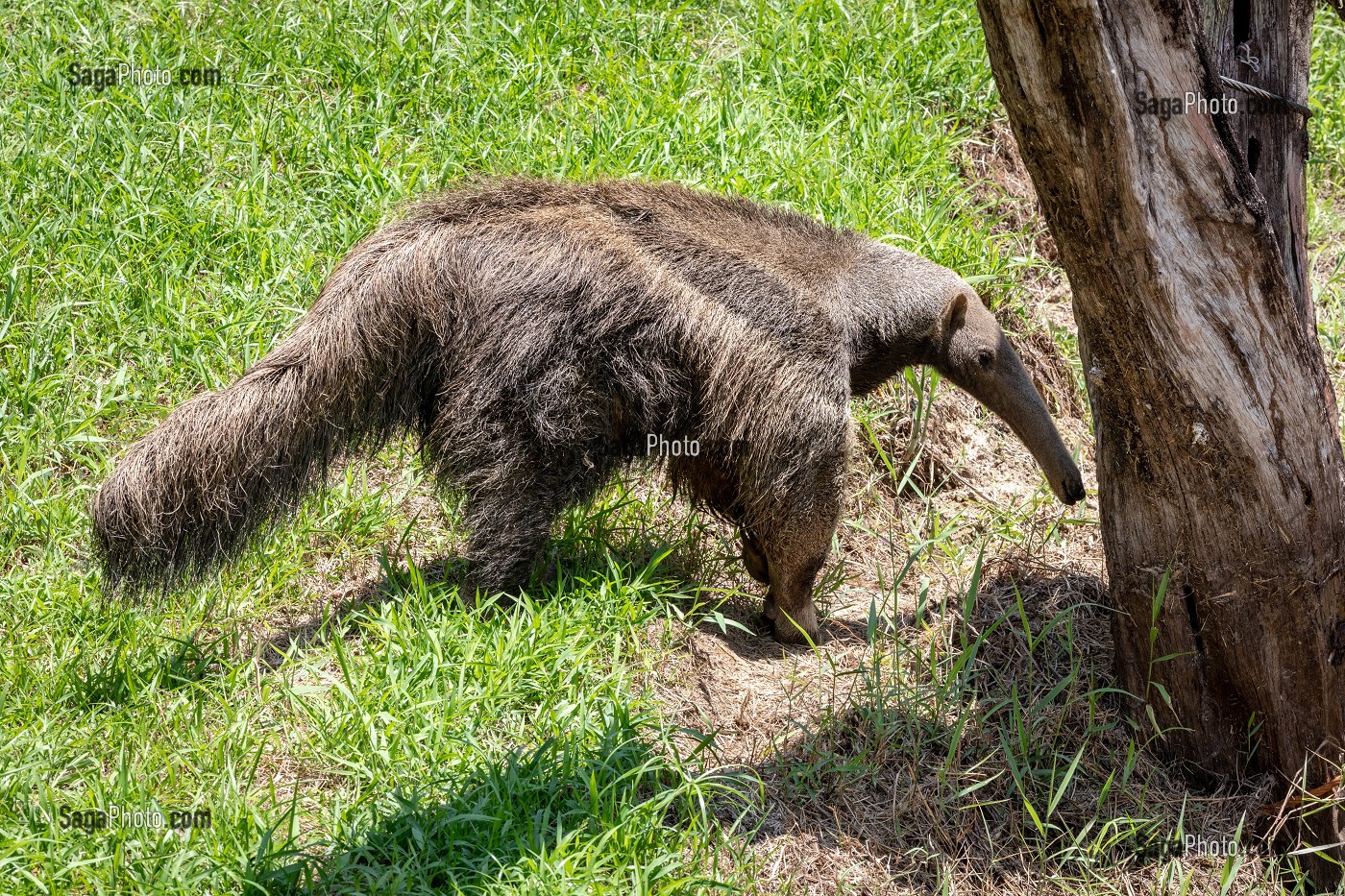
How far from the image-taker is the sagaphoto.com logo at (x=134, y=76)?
20.9 feet

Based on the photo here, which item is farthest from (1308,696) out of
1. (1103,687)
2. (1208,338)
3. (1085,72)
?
(1085,72)

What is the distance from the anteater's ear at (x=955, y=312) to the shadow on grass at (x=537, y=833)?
7.22 feet

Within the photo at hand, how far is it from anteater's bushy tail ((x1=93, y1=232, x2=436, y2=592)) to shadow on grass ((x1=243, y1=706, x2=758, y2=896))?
3.68ft

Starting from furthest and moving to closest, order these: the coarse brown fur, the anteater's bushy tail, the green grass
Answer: the coarse brown fur → the anteater's bushy tail → the green grass

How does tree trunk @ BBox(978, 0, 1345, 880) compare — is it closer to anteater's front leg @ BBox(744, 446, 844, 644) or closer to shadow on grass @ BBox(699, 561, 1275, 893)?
shadow on grass @ BBox(699, 561, 1275, 893)

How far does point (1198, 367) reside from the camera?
12.0 feet

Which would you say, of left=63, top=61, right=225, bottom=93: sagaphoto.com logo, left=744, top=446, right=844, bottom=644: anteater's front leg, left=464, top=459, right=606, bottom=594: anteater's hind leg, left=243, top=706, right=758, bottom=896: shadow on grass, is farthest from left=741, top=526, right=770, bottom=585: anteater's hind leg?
left=63, top=61, right=225, bottom=93: sagaphoto.com logo

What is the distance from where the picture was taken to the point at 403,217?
173 inches

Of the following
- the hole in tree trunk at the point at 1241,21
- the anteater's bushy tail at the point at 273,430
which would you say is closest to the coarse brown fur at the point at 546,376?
the anteater's bushy tail at the point at 273,430

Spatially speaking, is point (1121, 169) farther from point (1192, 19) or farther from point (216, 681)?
point (216, 681)

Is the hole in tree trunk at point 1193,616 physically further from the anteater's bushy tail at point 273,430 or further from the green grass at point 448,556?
the anteater's bushy tail at point 273,430

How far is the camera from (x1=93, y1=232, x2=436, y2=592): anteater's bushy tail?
396 centimetres

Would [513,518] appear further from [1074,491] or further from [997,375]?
[1074,491]

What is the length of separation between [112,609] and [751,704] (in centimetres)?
239
